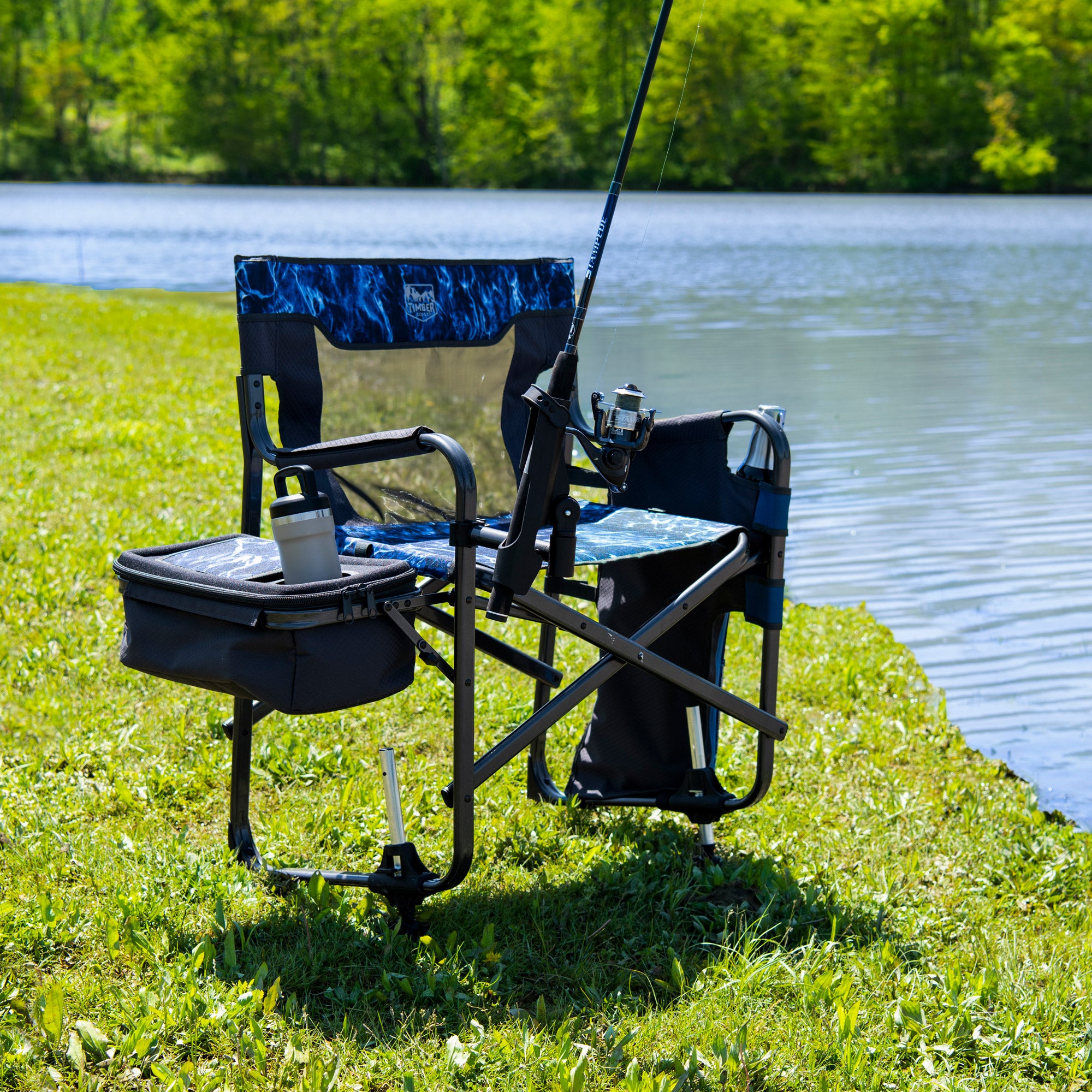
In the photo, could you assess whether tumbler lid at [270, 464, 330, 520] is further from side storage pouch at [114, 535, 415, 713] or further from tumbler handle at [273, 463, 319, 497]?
side storage pouch at [114, 535, 415, 713]

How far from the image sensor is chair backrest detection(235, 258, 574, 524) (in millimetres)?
2686

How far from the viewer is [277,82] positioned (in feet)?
236

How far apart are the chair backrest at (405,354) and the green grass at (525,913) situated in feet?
2.21

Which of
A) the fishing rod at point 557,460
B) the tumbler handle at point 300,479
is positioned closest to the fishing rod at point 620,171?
the fishing rod at point 557,460

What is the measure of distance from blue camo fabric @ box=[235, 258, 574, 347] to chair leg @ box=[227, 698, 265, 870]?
825 mm

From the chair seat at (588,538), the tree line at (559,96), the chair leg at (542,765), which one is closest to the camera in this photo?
the chair seat at (588,538)

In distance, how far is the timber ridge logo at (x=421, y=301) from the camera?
2908 millimetres

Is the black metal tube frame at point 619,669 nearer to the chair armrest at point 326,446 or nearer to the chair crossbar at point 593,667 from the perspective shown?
the chair crossbar at point 593,667

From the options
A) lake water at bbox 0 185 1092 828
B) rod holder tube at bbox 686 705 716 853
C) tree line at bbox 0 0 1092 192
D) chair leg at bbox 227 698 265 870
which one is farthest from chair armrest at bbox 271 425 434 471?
tree line at bbox 0 0 1092 192

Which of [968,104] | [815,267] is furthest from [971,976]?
[968,104]

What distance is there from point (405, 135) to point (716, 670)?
7161 cm

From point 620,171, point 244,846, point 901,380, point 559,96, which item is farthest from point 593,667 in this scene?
point 559,96

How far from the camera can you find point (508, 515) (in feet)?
9.89

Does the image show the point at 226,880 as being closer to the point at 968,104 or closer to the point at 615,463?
the point at 615,463
